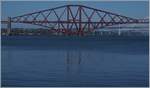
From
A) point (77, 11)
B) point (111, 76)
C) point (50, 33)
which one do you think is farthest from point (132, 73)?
point (50, 33)

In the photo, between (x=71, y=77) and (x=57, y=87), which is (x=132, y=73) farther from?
(x=57, y=87)

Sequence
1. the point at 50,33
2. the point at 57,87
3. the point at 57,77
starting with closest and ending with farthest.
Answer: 1. the point at 57,87
2. the point at 57,77
3. the point at 50,33

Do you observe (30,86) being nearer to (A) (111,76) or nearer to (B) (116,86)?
(B) (116,86)

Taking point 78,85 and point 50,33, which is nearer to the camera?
point 78,85

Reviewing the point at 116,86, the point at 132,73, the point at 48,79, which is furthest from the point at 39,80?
the point at 132,73

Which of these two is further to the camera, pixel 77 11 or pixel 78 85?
pixel 77 11

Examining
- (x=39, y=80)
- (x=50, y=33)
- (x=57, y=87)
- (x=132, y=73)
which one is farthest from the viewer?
(x=50, y=33)

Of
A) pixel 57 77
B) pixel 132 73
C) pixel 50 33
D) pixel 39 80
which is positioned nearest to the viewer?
pixel 39 80

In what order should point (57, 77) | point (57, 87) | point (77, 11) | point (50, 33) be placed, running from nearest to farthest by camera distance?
point (57, 87), point (57, 77), point (77, 11), point (50, 33)
